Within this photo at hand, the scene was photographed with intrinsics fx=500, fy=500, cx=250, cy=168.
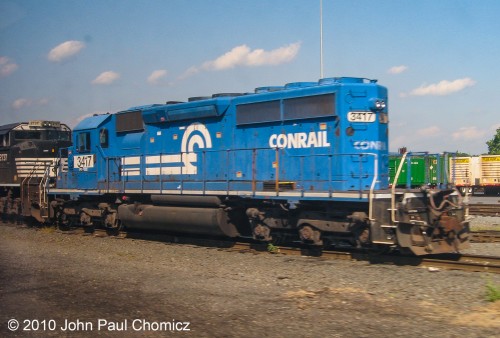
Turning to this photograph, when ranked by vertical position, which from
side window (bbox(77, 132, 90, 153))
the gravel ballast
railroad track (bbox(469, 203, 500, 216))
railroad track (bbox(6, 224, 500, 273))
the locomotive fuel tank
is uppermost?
side window (bbox(77, 132, 90, 153))

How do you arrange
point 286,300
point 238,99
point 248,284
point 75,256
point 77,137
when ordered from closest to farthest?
point 286,300 < point 248,284 < point 75,256 < point 238,99 < point 77,137

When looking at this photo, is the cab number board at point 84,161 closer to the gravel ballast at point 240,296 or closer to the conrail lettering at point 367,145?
the gravel ballast at point 240,296

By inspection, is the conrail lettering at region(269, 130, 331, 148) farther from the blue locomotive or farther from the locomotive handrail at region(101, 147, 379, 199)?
the locomotive handrail at region(101, 147, 379, 199)

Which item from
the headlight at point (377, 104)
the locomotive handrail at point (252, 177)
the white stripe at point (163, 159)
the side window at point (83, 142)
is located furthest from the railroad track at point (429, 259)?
the side window at point (83, 142)

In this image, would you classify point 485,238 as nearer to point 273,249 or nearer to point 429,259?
point 429,259

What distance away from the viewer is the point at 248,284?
7902mm

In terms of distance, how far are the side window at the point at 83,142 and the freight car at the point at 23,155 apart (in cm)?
230

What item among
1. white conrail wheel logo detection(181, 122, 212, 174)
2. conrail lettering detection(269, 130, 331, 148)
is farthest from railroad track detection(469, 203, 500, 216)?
white conrail wheel logo detection(181, 122, 212, 174)

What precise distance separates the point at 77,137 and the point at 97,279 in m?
9.14

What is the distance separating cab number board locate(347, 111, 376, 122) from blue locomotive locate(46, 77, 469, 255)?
0.02 metres

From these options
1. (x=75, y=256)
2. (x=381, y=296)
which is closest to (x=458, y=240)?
(x=381, y=296)

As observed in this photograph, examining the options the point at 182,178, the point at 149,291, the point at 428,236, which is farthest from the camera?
the point at 182,178

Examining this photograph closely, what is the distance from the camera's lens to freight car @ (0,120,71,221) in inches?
729

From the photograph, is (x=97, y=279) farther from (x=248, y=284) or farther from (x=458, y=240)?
(x=458, y=240)
